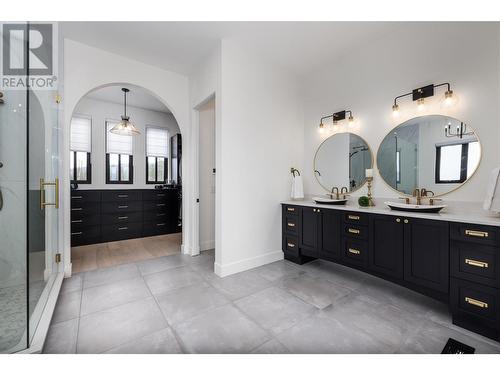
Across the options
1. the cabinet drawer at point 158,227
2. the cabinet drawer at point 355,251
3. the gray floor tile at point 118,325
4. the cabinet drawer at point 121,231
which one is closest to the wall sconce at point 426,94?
the cabinet drawer at point 355,251

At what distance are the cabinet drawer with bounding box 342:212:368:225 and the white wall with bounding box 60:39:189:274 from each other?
2.33 meters

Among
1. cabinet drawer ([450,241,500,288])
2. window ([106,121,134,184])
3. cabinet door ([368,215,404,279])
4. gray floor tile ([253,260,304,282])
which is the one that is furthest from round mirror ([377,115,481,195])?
window ([106,121,134,184])

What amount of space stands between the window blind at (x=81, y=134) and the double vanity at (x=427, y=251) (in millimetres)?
4825

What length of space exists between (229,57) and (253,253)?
8.72ft

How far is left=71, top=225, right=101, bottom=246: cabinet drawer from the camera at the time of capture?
407 centimetres

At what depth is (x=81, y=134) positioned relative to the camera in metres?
4.63

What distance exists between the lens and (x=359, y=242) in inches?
97.5

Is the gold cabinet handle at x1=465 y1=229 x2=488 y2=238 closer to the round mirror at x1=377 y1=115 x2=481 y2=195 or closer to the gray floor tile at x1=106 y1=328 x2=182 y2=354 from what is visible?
the round mirror at x1=377 y1=115 x2=481 y2=195

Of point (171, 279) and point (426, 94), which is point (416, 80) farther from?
point (171, 279)

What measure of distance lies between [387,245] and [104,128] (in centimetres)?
568

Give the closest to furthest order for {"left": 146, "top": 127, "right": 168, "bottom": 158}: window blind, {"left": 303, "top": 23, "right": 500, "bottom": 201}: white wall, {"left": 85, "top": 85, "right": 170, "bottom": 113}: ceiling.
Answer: {"left": 303, "top": 23, "right": 500, "bottom": 201}: white wall, {"left": 85, "top": 85, "right": 170, "bottom": 113}: ceiling, {"left": 146, "top": 127, "right": 168, "bottom": 158}: window blind

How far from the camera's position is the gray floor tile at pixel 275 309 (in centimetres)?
183

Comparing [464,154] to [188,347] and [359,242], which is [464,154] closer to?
[359,242]
